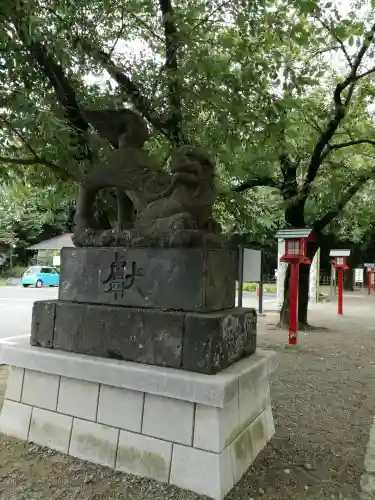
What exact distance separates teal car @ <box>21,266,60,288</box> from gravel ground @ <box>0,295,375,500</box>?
1995 cm

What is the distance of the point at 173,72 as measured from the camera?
15.9 ft

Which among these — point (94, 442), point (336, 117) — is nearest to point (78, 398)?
point (94, 442)

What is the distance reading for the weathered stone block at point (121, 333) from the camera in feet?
8.82

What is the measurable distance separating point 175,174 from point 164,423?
5.42ft

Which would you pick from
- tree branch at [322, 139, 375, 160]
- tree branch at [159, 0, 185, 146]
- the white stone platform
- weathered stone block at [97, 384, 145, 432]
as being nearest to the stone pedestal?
the white stone platform

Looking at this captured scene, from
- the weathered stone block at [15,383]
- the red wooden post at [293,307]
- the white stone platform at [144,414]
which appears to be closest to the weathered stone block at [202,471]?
the white stone platform at [144,414]

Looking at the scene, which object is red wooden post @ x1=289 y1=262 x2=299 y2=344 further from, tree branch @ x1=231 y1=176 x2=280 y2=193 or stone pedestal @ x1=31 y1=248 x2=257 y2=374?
stone pedestal @ x1=31 y1=248 x2=257 y2=374

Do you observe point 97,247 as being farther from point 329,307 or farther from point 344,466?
point 329,307

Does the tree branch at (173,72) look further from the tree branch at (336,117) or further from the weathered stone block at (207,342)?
the tree branch at (336,117)

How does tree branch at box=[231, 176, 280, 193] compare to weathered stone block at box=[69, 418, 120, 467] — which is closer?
weathered stone block at box=[69, 418, 120, 467]

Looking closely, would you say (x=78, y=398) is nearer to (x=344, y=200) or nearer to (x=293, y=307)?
(x=293, y=307)

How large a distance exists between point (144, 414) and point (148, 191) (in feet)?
5.20

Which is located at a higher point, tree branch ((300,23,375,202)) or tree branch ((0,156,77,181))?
tree branch ((300,23,375,202))

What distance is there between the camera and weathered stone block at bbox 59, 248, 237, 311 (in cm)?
275
